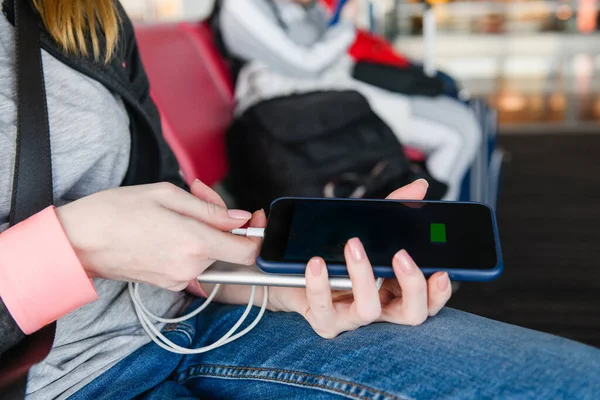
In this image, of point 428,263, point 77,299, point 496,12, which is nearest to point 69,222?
point 77,299

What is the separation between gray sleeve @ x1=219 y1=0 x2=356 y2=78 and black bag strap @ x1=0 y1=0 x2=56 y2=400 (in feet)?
3.27

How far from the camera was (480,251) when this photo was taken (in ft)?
1.79

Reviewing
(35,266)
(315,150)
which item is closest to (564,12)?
(315,150)

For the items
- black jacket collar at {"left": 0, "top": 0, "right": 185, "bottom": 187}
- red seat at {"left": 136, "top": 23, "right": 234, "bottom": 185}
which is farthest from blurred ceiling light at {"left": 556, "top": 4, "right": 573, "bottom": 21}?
black jacket collar at {"left": 0, "top": 0, "right": 185, "bottom": 187}

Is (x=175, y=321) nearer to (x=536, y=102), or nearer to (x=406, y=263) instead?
(x=406, y=263)

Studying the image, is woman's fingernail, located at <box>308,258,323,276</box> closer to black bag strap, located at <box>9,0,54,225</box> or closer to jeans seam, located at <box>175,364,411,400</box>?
jeans seam, located at <box>175,364,411,400</box>

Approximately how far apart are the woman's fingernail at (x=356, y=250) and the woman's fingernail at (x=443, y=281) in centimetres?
7

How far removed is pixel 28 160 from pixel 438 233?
394 millimetres

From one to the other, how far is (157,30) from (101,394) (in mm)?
1056

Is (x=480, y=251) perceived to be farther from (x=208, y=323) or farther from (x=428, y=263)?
(x=208, y=323)

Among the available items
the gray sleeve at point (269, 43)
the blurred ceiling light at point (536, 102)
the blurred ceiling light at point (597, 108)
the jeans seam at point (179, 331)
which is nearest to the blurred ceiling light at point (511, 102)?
the blurred ceiling light at point (536, 102)

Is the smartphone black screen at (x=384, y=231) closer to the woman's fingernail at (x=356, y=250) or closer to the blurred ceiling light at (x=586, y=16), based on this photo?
the woman's fingernail at (x=356, y=250)

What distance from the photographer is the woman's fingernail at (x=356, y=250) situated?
1.68ft

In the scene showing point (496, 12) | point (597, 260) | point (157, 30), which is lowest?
point (597, 260)
